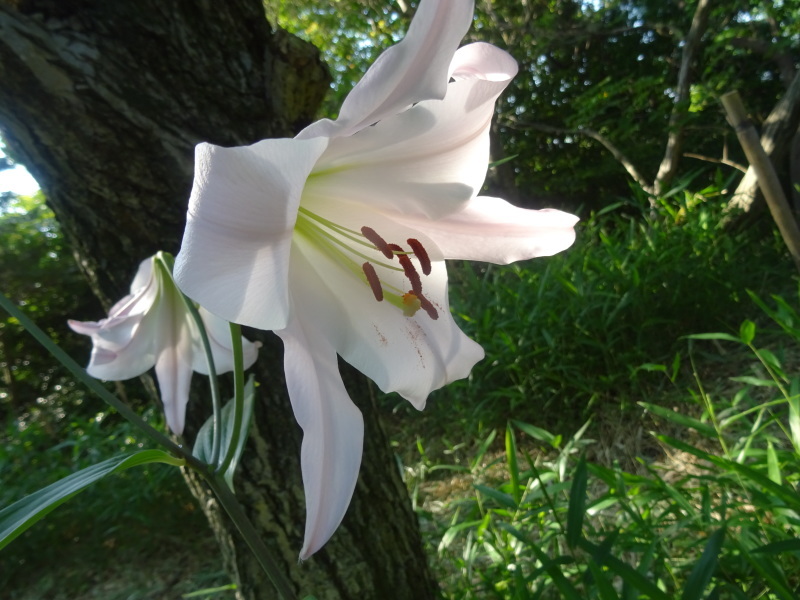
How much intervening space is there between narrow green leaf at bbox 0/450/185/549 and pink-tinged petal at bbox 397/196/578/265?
31cm

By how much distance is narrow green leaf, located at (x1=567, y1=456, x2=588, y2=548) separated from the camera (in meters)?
0.85

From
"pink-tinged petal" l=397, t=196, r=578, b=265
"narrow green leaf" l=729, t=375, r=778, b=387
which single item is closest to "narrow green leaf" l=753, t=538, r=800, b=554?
"narrow green leaf" l=729, t=375, r=778, b=387

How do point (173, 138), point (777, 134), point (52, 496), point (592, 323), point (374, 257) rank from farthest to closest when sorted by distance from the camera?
1. point (777, 134)
2. point (592, 323)
3. point (173, 138)
4. point (374, 257)
5. point (52, 496)

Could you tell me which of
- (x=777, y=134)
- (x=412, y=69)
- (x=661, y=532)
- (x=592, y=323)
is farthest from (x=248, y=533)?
(x=777, y=134)

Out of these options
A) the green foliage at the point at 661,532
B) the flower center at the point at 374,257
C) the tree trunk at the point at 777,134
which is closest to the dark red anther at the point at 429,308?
the flower center at the point at 374,257

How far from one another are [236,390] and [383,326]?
0.47 feet

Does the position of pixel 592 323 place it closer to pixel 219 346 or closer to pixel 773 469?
pixel 773 469

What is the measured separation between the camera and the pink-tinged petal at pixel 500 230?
1.77ft

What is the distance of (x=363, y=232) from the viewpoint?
525 millimetres

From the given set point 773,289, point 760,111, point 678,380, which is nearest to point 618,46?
point 760,111

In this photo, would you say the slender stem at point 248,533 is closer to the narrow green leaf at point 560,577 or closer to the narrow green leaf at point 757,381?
the narrow green leaf at point 560,577

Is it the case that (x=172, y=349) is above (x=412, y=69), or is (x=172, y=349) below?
below

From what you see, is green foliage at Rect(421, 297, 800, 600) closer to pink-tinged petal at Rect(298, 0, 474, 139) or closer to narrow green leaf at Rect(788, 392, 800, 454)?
narrow green leaf at Rect(788, 392, 800, 454)

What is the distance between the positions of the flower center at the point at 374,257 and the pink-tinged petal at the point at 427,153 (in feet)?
0.10
